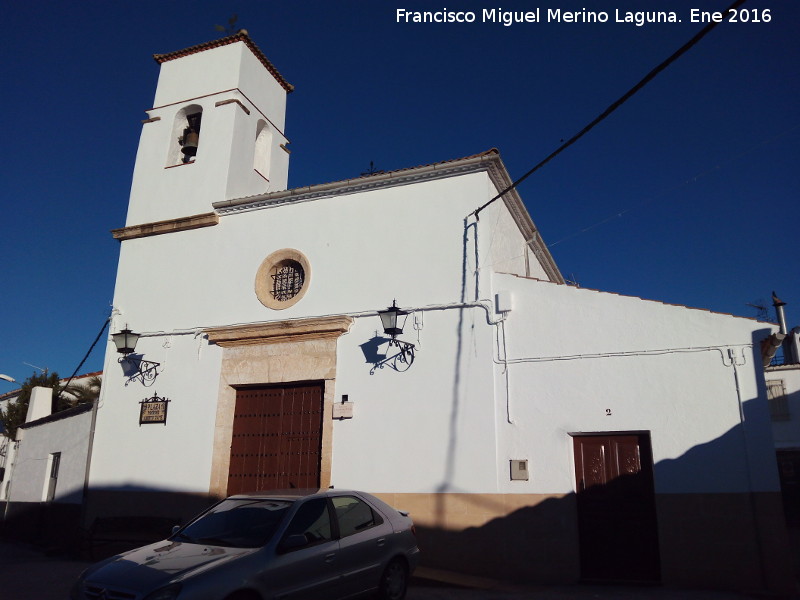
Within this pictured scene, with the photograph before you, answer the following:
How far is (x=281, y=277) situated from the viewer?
1095 centimetres

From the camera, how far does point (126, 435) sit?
1082cm

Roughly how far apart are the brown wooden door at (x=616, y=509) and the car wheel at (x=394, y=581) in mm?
2867

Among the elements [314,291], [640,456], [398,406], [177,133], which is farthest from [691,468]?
[177,133]

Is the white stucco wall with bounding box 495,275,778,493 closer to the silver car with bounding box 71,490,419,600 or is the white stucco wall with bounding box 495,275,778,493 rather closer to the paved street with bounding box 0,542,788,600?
the paved street with bounding box 0,542,788,600

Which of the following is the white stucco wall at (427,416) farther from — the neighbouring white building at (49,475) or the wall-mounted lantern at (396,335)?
the neighbouring white building at (49,475)

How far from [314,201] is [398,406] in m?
3.98

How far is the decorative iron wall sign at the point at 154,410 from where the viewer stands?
34.8 ft

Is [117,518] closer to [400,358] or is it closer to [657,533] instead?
[400,358]

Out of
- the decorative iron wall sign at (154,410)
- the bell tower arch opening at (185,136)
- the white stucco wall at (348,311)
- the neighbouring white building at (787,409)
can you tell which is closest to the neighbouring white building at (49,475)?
the white stucco wall at (348,311)

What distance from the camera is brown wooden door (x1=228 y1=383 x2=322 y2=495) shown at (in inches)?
382

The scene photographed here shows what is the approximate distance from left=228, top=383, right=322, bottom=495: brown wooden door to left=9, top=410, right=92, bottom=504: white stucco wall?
315 centimetres

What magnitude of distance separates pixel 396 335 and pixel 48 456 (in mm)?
8389

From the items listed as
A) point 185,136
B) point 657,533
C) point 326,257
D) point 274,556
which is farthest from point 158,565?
point 185,136

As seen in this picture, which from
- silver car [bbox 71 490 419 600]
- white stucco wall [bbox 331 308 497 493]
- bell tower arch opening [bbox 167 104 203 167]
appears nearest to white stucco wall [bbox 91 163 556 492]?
white stucco wall [bbox 331 308 497 493]
